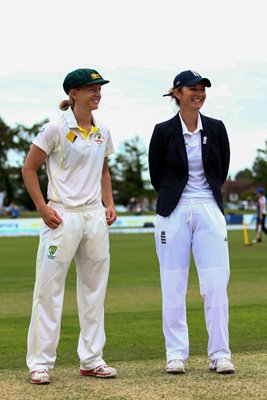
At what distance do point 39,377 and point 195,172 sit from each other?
79.5 inches

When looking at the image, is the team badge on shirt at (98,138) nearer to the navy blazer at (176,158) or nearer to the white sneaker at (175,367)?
the navy blazer at (176,158)

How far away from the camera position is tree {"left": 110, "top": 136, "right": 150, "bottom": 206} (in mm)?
112000

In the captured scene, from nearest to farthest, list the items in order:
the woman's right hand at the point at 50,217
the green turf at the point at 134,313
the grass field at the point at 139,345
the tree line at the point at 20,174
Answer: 1. the grass field at the point at 139,345
2. the woman's right hand at the point at 50,217
3. the green turf at the point at 134,313
4. the tree line at the point at 20,174

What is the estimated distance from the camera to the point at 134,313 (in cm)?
1085

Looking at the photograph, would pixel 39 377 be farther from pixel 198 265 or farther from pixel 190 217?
pixel 190 217

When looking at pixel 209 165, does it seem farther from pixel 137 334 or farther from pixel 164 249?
pixel 137 334

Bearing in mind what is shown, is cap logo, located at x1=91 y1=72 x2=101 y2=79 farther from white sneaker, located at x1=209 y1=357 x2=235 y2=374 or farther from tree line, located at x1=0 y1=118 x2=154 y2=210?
tree line, located at x1=0 y1=118 x2=154 y2=210

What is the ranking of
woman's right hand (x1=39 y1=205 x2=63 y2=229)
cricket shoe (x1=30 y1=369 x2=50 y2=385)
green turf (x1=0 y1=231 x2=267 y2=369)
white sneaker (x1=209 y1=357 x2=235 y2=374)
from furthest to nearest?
green turf (x1=0 y1=231 x2=267 y2=369), white sneaker (x1=209 y1=357 x2=235 y2=374), woman's right hand (x1=39 y1=205 x2=63 y2=229), cricket shoe (x1=30 y1=369 x2=50 y2=385)

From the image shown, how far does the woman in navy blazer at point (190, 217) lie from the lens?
6.77m

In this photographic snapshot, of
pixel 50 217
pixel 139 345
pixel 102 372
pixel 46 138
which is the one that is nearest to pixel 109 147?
pixel 46 138

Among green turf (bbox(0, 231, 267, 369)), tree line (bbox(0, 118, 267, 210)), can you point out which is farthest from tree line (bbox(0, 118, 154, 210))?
green turf (bbox(0, 231, 267, 369))

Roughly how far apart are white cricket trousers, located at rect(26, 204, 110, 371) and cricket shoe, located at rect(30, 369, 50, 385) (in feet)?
0.16

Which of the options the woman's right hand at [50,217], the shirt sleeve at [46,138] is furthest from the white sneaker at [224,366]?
the shirt sleeve at [46,138]

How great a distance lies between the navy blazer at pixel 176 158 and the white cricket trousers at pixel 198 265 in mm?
112
